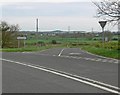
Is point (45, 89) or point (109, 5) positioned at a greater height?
point (109, 5)

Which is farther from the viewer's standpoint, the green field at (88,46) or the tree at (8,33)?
the tree at (8,33)

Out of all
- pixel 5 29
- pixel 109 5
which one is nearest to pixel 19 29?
pixel 5 29

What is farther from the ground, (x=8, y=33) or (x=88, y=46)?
(x=8, y=33)

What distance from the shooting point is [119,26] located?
30.8m

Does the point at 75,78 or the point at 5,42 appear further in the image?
the point at 5,42

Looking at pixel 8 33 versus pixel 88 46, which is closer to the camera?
pixel 88 46

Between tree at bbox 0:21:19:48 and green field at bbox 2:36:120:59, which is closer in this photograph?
green field at bbox 2:36:120:59

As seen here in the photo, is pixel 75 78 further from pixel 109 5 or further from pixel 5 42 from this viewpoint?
pixel 5 42

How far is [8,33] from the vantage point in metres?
71.6

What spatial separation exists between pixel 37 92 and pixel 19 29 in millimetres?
67055

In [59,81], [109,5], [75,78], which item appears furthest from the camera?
[109,5]

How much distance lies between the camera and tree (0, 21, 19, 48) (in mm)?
70750

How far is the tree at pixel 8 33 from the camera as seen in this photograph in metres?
70.8

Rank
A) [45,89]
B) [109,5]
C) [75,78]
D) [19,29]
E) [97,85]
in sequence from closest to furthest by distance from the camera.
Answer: [45,89]
[97,85]
[75,78]
[109,5]
[19,29]
